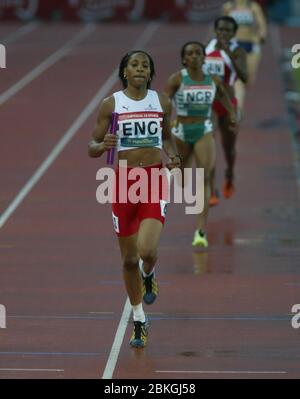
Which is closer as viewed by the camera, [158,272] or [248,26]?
[158,272]

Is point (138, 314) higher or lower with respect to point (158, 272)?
lower

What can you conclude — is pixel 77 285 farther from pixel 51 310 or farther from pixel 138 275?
pixel 138 275

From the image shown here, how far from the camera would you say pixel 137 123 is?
11.2 meters

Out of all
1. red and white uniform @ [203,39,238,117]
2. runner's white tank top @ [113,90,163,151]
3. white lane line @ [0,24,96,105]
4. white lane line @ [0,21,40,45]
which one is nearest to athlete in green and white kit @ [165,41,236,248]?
red and white uniform @ [203,39,238,117]

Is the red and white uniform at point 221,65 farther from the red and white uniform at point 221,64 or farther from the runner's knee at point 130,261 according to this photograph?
the runner's knee at point 130,261

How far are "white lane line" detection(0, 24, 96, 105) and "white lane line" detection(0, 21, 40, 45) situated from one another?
1497mm

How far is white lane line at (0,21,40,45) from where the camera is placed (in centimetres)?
3712

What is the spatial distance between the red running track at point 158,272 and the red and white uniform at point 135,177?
3.47ft

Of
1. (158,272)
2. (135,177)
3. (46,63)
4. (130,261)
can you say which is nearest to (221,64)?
(158,272)

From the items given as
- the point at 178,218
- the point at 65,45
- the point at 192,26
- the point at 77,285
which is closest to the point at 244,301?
the point at 77,285

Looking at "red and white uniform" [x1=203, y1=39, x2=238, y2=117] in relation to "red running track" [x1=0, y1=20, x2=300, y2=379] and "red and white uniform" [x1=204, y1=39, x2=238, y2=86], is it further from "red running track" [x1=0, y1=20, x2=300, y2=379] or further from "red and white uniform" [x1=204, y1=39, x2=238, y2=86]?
"red running track" [x1=0, y1=20, x2=300, y2=379]

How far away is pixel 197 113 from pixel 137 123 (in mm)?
4037

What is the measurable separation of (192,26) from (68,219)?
79.5 feet

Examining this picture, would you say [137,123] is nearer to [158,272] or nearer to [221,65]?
[158,272]
